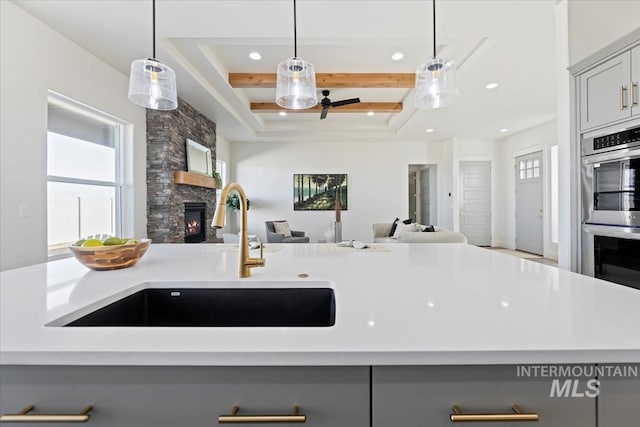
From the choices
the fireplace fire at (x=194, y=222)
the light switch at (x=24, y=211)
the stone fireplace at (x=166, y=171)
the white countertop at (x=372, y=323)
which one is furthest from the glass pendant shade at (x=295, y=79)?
the fireplace fire at (x=194, y=222)

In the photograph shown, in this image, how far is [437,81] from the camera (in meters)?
1.93

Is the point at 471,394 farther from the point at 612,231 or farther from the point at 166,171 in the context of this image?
the point at 166,171

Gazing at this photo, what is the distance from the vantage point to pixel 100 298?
0.84 metres

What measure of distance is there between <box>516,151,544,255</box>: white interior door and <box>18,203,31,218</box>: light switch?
7.77 m

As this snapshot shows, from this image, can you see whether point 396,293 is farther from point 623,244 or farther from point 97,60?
point 97,60

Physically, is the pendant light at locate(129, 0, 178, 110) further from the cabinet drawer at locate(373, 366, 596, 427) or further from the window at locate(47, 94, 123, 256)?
the cabinet drawer at locate(373, 366, 596, 427)

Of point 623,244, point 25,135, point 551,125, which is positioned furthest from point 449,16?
point 551,125

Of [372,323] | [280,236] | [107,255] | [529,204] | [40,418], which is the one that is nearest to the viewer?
[40,418]

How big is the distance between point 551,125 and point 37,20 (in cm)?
754

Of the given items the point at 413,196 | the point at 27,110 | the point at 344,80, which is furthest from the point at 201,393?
the point at 413,196

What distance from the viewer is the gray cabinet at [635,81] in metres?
1.81

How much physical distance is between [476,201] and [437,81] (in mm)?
6090

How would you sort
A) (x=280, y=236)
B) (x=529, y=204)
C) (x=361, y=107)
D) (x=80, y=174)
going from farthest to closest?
(x=529, y=204) → (x=280, y=236) → (x=361, y=107) → (x=80, y=174)

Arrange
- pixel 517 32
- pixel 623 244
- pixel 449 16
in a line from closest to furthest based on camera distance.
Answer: pixel 623 244, pixel 449 16, pixel 517 32
